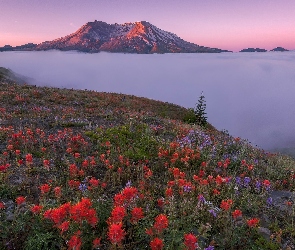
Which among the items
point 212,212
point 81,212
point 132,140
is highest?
point 81,212

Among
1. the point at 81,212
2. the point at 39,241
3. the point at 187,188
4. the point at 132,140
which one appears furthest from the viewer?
the point at 132,140

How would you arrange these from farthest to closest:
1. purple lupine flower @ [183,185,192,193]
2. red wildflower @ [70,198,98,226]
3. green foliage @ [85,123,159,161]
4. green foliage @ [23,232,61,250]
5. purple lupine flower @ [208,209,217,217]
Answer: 1. green foliage @ [85,123,159,161]
2. purple lupine flower @ [183,185,192,193]
3. purple lupine flower @ [208,209,217,217]
4. green foliage @ [23,232,61,250]
5. red wildflower @ [70,198,98,226]

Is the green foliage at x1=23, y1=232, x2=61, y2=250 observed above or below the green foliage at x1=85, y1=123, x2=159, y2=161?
above

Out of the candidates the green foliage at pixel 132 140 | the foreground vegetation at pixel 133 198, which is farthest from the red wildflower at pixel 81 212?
the green foliage at pixel 132 140

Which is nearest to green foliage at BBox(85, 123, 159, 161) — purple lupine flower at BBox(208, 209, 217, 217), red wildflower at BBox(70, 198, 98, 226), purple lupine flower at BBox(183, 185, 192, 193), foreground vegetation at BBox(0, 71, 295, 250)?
foreground vegetation at BBox(0, 71, 295, 250)

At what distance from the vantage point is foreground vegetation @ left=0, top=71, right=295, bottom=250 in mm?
3576

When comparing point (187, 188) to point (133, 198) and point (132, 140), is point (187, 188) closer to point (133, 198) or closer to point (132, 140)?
point (133, 198)

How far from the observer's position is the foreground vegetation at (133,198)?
141 inches

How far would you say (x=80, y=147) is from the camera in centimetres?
957

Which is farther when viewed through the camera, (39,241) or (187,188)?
(187,188)

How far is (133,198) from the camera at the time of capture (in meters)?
4.33

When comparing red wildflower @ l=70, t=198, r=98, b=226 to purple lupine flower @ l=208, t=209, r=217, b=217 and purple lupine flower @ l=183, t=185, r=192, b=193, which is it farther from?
purple lupine flower @ l=208, t=209, r=217, b=217

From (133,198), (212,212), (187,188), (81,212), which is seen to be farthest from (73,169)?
(212,212)

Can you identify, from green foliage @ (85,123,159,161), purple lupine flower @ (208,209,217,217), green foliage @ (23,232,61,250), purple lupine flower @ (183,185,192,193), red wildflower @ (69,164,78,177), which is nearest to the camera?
green foliage @ (23,232,61,250)
